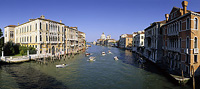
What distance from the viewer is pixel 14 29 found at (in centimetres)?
4675

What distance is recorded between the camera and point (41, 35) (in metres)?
34.8

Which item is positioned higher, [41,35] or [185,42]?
[41,35]

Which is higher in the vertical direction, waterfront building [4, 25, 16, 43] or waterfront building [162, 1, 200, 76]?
waterfront building [4, 25, 16, 43]

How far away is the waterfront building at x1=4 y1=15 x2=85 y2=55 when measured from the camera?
3459 centimetres

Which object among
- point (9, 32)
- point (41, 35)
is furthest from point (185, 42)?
point (9, 32)

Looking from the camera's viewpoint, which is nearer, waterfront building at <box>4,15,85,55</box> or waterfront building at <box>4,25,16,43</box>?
waterfront building at <box>4,15,85,55</box>

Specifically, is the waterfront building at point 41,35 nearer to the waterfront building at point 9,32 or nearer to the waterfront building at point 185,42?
the waterfront building at point 9,32

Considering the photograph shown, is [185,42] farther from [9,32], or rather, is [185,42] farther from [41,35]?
[9,32]

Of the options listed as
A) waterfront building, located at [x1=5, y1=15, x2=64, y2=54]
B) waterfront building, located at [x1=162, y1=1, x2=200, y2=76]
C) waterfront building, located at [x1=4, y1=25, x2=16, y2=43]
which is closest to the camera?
waterfront building, located at [x1=162, y1=1, x2=200, y2=76]

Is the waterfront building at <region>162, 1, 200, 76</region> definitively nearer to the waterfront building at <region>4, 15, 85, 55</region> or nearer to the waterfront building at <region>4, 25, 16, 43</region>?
the waterfront building at <region>4, 15, 85, 55</region>

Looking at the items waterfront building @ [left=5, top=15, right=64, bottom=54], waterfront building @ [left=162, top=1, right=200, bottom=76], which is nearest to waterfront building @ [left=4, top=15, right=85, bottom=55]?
waterfront building @ [left=5, top=15, right=64, bottom=54]

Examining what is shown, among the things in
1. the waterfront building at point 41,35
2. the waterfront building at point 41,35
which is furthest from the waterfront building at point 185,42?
the waterfront building at point 41,35

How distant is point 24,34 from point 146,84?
40.0 m

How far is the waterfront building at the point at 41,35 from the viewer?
3459 cm
